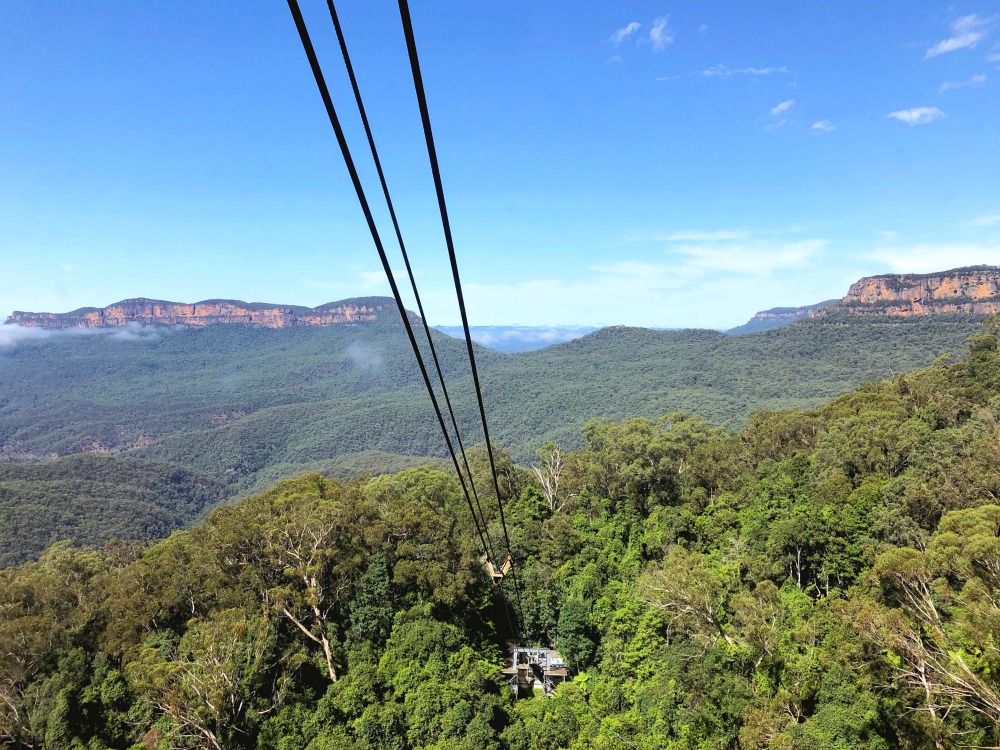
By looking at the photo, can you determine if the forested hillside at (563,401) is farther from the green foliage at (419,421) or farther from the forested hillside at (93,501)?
the forested hillside at (93,501)

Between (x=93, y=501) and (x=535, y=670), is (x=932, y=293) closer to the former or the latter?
(x=535, y=670)

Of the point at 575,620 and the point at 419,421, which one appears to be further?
the point at 419,421

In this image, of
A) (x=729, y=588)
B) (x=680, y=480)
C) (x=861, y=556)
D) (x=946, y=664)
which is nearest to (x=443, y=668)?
(x=729, y=588)

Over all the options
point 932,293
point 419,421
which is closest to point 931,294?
point 932,293

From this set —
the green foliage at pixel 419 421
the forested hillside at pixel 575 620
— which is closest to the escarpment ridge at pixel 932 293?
the green foliage at pixel 419 421

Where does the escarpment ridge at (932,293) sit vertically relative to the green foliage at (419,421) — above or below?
above
